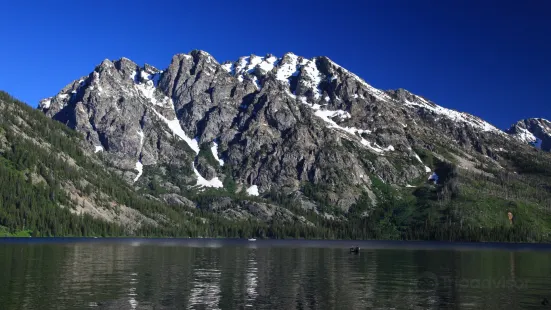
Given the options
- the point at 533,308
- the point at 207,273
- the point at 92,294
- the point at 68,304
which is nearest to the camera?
the point at 68,304

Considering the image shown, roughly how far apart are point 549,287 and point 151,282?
6529 cm

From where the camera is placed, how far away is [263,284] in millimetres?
87125

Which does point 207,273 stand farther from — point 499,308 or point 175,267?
point 499,308

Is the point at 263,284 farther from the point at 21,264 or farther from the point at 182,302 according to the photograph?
the point at 21,264

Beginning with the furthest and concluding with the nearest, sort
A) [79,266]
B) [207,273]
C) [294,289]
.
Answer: [79,266] → [207,273] → [294,289]

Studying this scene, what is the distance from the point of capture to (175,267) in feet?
379

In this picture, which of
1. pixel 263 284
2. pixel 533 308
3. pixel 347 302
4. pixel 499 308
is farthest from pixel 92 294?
pixel 533 308

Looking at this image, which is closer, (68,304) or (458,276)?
(68,304)

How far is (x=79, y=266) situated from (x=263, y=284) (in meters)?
44.9

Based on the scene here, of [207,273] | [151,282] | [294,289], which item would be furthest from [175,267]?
[294,289]

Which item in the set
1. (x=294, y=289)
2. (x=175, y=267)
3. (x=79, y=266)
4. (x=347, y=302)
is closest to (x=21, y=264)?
(x=79, y=266)

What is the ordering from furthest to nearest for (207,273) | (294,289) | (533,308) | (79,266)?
(79,266)
(207,273)
(294,289)
(533,308)

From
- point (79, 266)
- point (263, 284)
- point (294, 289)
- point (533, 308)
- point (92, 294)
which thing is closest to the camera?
point (533, 308)

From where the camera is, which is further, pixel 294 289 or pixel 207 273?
pixel 207 273
